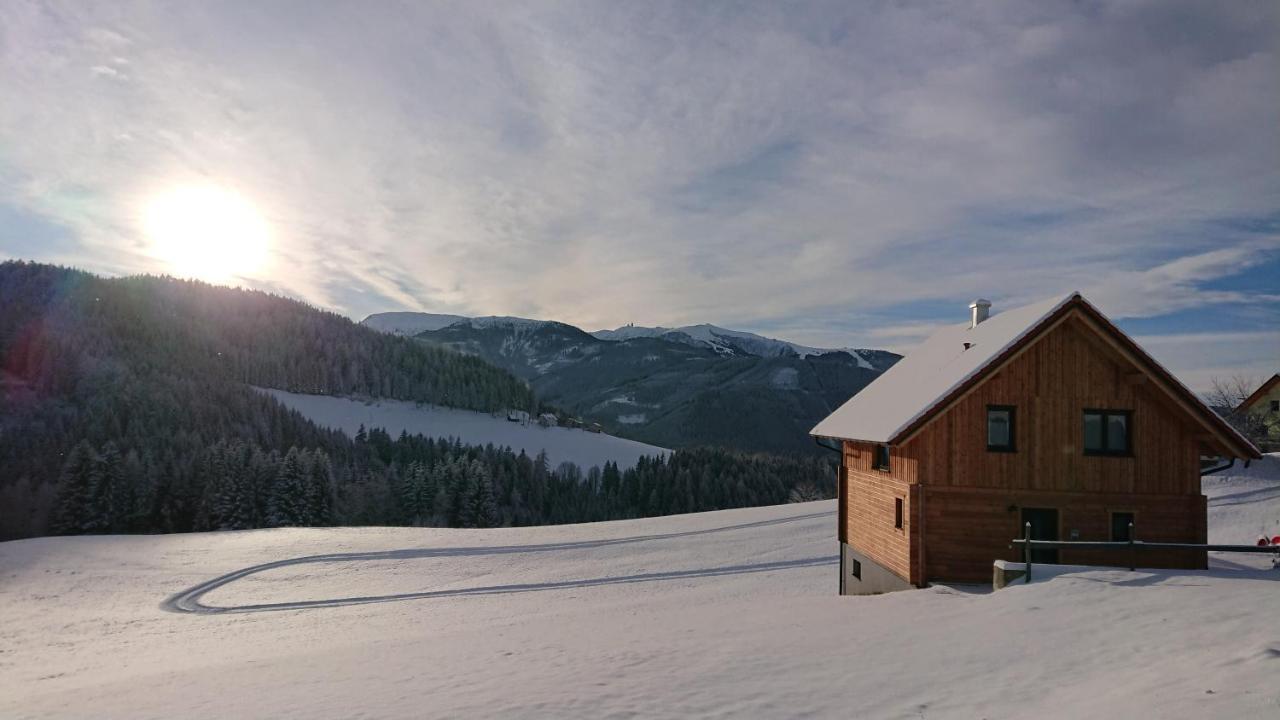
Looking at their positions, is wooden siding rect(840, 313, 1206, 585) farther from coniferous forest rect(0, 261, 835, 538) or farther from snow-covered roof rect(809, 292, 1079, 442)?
coniferous forest rect(0, 261, 835, 538)

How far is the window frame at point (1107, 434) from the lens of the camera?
19016 millimetres

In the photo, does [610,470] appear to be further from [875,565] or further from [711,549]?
[875,565]

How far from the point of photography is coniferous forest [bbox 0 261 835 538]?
228 ft

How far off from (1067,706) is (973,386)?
1184 centimetres

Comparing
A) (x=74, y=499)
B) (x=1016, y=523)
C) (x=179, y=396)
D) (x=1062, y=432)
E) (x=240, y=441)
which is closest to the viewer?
(x=1016, y=523)

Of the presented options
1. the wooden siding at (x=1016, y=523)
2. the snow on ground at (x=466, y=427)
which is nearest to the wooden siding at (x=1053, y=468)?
the wooden siding at (x=1016, y=523)

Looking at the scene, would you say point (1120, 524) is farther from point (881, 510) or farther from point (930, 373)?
point (930, 373)

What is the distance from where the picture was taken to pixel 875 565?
22.1 meters

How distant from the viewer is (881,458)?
2236 centimetres

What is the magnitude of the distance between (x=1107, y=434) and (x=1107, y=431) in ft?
0.29

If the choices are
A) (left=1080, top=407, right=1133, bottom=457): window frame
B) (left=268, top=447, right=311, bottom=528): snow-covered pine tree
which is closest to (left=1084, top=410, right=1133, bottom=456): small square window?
(left=1080, top=407, right=1133, bottom=457): window frame

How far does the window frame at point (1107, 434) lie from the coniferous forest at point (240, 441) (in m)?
69.0

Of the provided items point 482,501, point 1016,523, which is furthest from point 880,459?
point 482,501

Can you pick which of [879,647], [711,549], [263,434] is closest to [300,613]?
[711,549]
